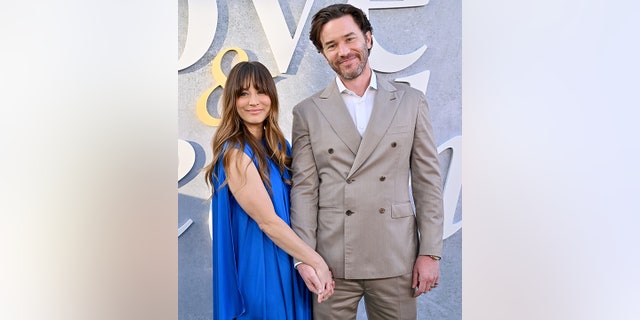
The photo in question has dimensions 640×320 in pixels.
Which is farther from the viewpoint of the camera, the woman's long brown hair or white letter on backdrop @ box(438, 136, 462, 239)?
white letter on backdrop @ box(438, 136, 462, 239)

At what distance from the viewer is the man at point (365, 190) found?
170 cm

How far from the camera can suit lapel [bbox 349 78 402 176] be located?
1.70 meters

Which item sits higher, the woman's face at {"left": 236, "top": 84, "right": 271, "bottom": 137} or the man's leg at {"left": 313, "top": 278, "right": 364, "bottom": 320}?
the woman's face at {"left": 236, "top": 84, "right": 271, "bottom": 137}

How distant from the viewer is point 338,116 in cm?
174

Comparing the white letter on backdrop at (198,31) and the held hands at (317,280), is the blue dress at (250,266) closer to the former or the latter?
the held hands at (317,280)

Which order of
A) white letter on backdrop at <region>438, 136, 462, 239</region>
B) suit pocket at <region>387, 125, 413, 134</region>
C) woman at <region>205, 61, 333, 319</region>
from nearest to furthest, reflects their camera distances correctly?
woman at <region>205, 61, 333, 319</region> → suit pocket at <region>387, 125, 413, 134</region> → white letter on backdrop at <region>438, 136, 462, 239</region>

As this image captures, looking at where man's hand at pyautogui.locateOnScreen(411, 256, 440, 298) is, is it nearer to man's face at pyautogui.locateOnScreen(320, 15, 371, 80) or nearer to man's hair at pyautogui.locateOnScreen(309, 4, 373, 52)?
man's face at pyautogui.locateOnScreen(320, 15, 371, 80)

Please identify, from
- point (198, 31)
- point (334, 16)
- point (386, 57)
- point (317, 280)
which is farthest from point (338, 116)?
point (198, 31)

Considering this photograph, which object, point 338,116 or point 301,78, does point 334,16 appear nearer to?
point 338,116

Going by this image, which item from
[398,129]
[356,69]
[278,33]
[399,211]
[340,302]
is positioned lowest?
[340,302]

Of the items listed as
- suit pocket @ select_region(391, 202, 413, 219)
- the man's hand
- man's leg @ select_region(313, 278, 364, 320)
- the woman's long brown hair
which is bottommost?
man's leg @ select_region(313, 278, 364, 320)

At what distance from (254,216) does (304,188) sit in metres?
0.18

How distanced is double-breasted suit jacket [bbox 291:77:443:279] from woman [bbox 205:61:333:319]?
0.07 m

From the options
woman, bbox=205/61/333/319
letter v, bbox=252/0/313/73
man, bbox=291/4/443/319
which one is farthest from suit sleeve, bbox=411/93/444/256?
letter v, bbox=252/0/313/73
